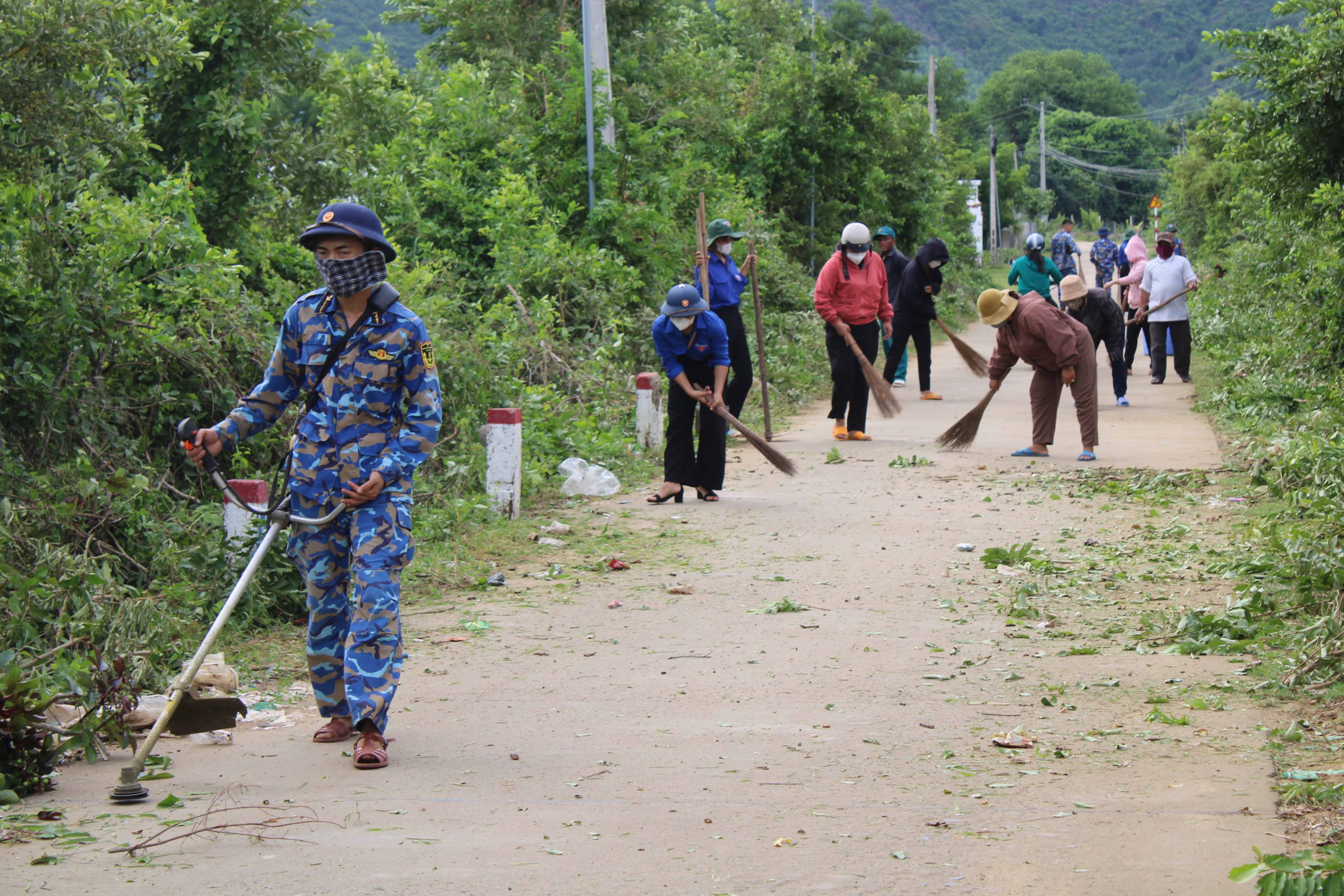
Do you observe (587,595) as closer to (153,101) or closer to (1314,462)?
(1314,462)

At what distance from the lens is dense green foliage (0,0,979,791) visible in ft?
20.8

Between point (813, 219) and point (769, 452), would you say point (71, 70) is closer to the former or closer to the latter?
point (769, 452)

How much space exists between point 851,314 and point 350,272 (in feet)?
27.6

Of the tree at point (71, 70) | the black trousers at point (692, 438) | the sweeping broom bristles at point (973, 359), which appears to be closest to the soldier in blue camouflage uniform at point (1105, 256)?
the sweeping broom bristles at point (973, 359)

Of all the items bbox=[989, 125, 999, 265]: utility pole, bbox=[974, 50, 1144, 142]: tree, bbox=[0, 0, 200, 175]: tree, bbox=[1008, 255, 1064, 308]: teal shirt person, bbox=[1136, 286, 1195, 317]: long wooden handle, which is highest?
bbox=[974, 50, 1144, 142]: tree

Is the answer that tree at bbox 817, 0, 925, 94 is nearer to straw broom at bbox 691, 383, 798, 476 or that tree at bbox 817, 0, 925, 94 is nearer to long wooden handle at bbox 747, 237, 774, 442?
long wooden handle at bbox 747, 237, 774, 442

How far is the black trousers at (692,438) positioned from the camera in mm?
9867

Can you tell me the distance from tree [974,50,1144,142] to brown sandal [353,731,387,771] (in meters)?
97.4

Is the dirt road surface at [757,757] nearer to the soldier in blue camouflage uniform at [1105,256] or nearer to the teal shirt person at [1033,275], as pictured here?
the teal shirt person at [1033,275]

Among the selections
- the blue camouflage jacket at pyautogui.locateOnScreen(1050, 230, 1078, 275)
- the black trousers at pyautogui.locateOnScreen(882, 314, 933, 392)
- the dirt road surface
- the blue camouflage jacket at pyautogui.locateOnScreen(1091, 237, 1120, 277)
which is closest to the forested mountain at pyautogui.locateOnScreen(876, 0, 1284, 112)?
the blue camouflage jacket at pyautogui.locateOnScreen(1091, 237, 1120, 277)

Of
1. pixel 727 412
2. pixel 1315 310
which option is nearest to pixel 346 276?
pixel 727 412

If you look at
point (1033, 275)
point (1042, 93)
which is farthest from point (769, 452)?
point (1042, 93)

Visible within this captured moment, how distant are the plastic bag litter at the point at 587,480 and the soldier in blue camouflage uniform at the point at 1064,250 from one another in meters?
13.9

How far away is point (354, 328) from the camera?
4.79m
